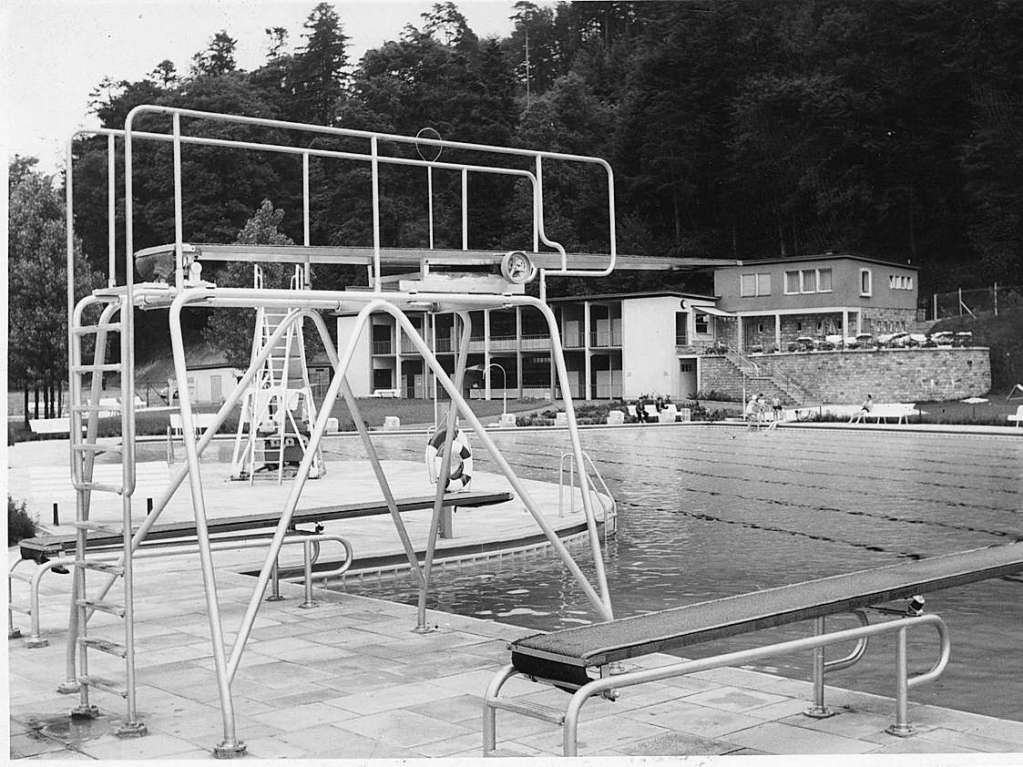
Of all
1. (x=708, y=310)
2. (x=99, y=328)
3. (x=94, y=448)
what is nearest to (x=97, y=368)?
(x=99, y=328)

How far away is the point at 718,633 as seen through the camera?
5.91 meters

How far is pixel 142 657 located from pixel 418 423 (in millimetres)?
44102

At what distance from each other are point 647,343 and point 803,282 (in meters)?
9.14

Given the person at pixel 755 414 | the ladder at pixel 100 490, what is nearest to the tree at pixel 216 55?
the person at pixel 755 414

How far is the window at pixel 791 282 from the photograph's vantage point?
63469 mm

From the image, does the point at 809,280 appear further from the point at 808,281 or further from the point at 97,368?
the point at 97,368

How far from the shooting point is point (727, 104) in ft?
294

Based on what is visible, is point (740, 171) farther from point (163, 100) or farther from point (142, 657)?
point (142, 657)

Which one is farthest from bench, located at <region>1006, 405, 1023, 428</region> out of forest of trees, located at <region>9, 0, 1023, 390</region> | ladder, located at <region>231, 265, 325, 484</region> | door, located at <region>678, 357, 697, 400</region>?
forest of trees, located at <region>9, 0, 1023, 390</region>

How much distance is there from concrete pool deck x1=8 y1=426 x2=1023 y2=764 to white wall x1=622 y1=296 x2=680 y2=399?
172 feet

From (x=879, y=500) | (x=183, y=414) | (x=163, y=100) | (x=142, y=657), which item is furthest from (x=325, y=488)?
(x=163, y=100)

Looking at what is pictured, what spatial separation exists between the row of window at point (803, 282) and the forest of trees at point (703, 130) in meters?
13.0

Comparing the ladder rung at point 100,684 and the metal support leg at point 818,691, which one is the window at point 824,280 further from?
the ladder rung at point 100,684

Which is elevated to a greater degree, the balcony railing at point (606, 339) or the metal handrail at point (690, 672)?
the balcony railing at point (606, 339)
